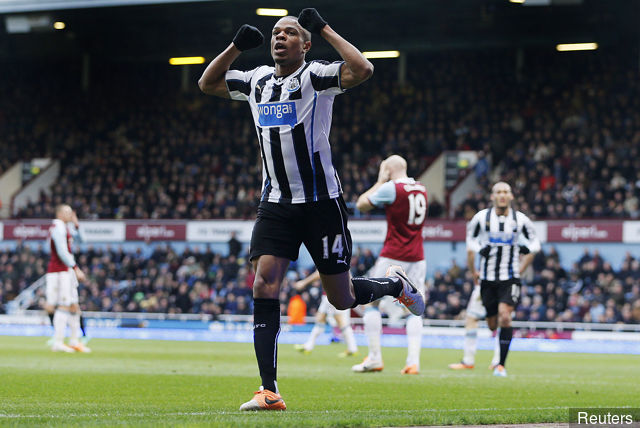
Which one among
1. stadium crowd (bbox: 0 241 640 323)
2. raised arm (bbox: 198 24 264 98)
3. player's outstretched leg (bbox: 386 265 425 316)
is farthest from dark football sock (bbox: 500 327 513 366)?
stadium crowd (bbox: 0 241 640 323)

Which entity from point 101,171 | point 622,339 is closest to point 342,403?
point 622,339

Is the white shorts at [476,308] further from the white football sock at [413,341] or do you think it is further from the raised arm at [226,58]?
the raised arm at [226,58]

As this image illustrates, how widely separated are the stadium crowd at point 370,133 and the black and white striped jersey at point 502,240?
16.1 metres

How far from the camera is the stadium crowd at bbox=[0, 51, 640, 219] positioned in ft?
98.1

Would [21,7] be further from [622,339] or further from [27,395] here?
[27,395]

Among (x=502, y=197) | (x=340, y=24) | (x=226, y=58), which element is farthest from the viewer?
(x=340, y=24)

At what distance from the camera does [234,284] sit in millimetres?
29312

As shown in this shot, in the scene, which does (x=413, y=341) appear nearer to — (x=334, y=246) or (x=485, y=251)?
(x=485, y=251)

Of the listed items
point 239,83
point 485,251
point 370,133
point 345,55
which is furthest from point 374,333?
point 370,133

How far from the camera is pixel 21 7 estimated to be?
28.3 metres

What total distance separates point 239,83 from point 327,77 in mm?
692

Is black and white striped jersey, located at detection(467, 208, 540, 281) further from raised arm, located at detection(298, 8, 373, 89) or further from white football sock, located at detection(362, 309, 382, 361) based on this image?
raised arm, located at detection(298, 8, 373, 89)

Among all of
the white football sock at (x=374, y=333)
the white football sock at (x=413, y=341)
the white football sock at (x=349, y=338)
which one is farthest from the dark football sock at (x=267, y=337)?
the white football sock at (x=349, y=338)

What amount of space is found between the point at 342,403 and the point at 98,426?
2541mm
